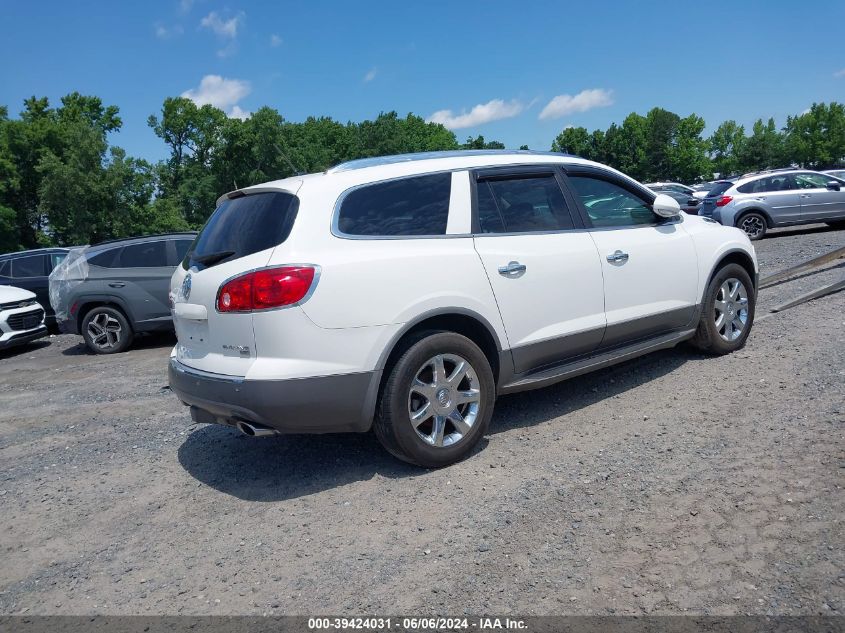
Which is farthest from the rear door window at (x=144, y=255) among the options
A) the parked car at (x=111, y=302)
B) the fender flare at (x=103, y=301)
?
the fender flare at (x=103, y=301)

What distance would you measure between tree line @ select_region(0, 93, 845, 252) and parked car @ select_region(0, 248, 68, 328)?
1057cm

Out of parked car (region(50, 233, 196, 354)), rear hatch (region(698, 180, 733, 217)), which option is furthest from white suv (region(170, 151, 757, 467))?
rear hatch (region(698, 180, 733, 217))

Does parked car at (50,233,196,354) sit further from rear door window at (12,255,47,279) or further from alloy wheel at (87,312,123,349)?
rear door window at (12,255,47,279)

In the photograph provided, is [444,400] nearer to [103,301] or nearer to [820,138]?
[103,301]

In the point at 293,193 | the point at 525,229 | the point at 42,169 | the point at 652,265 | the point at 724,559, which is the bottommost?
the point at 724,559

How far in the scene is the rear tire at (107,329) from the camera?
10.4m

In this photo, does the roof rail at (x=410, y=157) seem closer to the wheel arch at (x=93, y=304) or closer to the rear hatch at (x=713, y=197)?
the wheel arch at (x=93, y=304)

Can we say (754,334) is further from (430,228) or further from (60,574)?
(60,574)

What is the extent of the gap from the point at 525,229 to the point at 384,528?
2222 millimetres

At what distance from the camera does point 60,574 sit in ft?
11.2

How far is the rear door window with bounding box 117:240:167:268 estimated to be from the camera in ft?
34.9

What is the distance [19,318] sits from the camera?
438 inches

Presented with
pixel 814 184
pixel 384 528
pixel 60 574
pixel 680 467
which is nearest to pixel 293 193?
pixel 384 528

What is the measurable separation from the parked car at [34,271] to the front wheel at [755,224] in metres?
15.3
